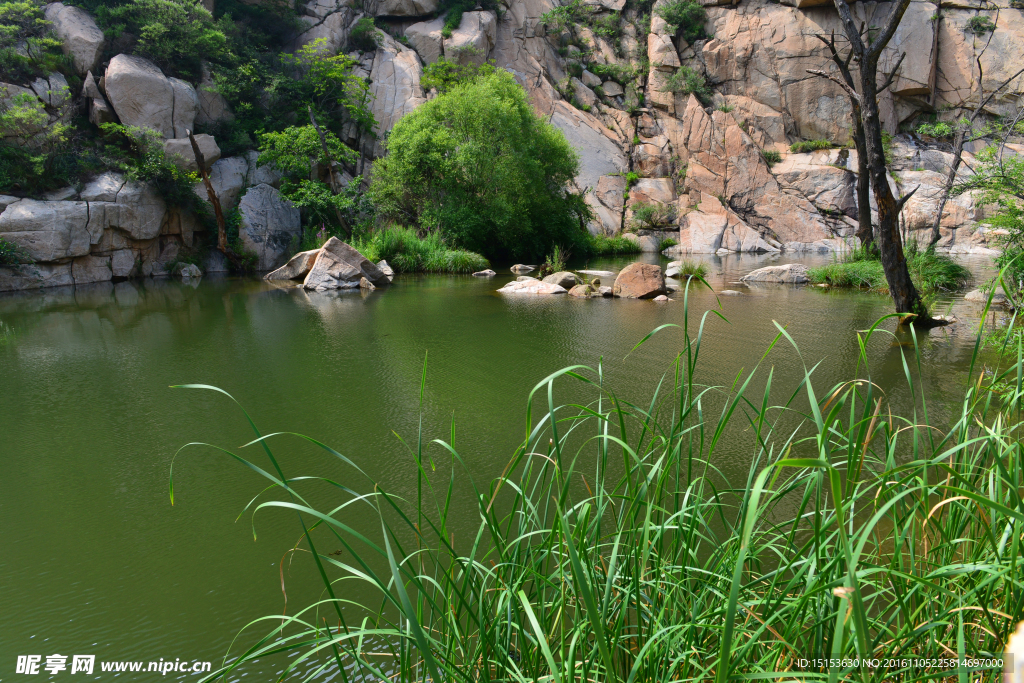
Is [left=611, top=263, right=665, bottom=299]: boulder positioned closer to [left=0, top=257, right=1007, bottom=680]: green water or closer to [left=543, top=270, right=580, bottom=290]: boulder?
[left=0, top=257, right=1007, bottom=680]: green water

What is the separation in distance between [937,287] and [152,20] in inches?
854

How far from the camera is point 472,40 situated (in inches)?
1041

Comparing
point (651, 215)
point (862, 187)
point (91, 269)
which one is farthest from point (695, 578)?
point (651, 215)

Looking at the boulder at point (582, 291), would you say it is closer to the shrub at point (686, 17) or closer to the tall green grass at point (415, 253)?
the tall green grass at point (415, 253)

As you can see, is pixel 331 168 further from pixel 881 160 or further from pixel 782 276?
pixel 881 160

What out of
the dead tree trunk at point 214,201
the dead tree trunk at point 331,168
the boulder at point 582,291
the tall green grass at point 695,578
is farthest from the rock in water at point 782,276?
the dead tree trunk at point 214,201

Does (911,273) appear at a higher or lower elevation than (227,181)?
lower

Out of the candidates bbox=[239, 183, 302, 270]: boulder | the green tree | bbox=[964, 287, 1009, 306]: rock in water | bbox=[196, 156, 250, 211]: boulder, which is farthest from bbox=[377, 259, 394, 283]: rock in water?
bbox=[964, 287, 1009, 306]: rock in water

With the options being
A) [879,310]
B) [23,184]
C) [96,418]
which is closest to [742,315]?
[879,310]

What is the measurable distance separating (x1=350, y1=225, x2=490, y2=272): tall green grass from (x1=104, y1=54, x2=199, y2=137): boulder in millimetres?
6766

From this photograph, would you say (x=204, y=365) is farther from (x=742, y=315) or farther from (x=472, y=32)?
(x=472, y=32)

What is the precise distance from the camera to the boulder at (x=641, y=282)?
1105 centimetres

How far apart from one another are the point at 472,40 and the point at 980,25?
2139 cm

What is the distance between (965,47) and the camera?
26.0 metres
